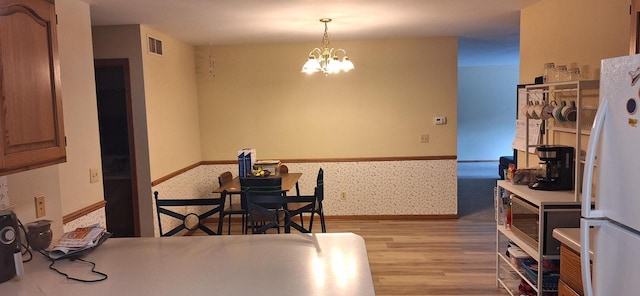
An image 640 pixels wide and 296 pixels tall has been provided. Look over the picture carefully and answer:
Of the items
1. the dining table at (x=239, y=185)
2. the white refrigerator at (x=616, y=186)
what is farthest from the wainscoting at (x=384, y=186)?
the white refrigerator at (x=616, y=186)

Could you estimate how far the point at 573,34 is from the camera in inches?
121

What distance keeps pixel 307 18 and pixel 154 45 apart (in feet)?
5.27

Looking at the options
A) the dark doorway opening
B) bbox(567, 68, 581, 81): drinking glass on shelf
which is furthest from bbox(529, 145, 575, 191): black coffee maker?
the dark doorway opening

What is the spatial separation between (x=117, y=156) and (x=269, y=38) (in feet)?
7.37

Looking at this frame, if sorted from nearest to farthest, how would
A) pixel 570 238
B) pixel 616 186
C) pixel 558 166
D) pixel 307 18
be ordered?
1. pixel 616 186
2. pixel 570 238
3. pixel 558 166
4. pixel 307 18

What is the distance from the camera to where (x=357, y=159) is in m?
5.70

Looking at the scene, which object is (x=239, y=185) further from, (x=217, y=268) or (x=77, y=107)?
(x=217, y=268)

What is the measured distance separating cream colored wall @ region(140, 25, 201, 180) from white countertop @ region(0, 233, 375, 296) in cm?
234

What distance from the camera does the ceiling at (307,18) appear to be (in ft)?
11.5

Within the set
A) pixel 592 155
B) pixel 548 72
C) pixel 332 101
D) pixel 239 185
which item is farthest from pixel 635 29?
pixel 332 101

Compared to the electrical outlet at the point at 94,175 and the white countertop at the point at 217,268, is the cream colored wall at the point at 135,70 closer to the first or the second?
the electrical outlet at the point at 94,175

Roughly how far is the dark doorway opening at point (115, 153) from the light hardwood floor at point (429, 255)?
50.1 inches

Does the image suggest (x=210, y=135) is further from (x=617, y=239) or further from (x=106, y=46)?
(x=617, y=239)

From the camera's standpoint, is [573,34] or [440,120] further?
[440,120]
